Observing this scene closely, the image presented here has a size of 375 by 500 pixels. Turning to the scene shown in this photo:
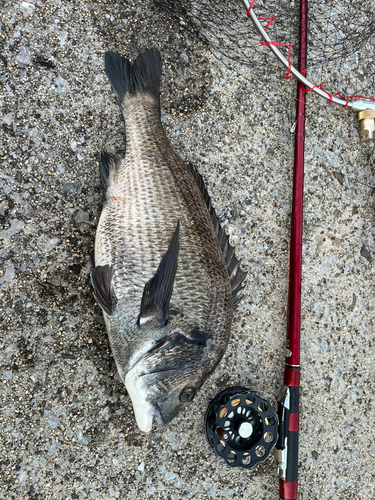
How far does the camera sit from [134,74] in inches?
67.9

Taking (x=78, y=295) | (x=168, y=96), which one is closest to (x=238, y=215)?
(x=168, y=96)

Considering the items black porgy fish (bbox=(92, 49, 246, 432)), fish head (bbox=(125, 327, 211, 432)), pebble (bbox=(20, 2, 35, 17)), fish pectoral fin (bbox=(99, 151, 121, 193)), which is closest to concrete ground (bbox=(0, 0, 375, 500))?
pebble (bbox=(20, 2, 35, 17))

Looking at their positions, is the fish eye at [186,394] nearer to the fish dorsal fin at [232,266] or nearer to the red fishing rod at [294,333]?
the fish dorsal fin at [232,266]

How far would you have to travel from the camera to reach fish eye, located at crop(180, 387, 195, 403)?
145cm

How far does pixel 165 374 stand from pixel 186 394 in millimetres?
131

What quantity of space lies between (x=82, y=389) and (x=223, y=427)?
628 millimetres

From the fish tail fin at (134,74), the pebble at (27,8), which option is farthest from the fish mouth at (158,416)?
the pebble at (27,8)

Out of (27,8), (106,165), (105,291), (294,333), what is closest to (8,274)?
(105,291)

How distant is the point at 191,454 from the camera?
72.9 inches

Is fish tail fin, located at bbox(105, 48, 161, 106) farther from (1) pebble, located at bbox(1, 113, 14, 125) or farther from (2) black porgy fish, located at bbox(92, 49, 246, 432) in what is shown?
(1) pebble, located at bbox(1, 113, 14, 125)

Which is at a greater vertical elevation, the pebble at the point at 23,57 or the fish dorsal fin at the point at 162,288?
the pebble at the point at 23,57

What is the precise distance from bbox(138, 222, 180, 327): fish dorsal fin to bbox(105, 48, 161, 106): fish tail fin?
2.35ft

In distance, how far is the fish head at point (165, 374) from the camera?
1399 mm

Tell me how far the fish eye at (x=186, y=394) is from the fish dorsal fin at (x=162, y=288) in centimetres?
27
